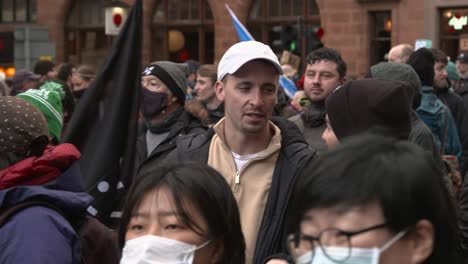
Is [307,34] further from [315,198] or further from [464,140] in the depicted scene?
[315,198]

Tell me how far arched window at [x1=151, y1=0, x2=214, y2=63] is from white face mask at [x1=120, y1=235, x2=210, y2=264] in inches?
891

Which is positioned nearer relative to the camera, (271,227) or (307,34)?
(271,227)

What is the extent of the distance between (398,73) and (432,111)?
1398 mm

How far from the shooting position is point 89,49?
27.6 meters

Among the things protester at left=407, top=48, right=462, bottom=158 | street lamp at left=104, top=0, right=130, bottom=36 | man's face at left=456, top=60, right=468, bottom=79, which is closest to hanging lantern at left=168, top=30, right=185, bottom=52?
street lamp at left=104, top=0, right=130, bottom=36

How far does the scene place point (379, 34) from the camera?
72.9 ft

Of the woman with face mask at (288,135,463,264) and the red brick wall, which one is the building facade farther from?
the woman with face mask at (288,135,463,264)

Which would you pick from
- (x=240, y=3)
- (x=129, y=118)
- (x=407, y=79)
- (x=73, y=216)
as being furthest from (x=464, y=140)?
(x=240, y=3)

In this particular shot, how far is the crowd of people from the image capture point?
2.12 metres

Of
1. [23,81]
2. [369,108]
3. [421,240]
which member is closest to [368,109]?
[369,108]

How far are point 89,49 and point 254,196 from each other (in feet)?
78.7

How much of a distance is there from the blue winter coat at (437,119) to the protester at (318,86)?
0.92 metres

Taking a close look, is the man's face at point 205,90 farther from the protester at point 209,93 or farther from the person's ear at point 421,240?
the person's ear at point 421,240

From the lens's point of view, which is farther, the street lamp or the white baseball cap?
the street lamp
